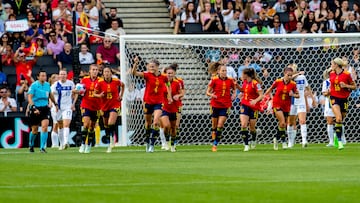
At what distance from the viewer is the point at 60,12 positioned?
37594 millimetres

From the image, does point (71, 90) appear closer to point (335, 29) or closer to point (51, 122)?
point (51, 122)

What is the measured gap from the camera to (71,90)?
33.4 meters

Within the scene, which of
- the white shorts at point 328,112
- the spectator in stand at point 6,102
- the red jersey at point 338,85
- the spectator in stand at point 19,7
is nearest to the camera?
the red jersey at point 338,85

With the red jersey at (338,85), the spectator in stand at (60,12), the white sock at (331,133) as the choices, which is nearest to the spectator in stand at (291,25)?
the spectator in stand at (60,12)

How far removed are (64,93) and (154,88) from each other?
4.73 m

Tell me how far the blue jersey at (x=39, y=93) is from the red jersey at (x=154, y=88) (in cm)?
260

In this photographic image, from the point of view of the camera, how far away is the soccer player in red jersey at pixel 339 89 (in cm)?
2862

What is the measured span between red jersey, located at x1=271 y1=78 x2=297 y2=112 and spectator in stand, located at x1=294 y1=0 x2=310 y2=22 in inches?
365

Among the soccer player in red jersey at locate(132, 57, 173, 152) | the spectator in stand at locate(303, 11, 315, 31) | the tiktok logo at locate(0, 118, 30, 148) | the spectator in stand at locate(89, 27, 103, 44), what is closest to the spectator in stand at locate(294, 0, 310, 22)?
the spectator in stand at locate(303, 11, 315, 31)

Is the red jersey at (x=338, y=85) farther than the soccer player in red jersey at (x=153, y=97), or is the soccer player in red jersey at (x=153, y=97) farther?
the soccer player in red jersey at (x=153, y=97)


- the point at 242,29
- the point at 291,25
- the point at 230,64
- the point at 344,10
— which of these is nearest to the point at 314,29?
the point at 291,25

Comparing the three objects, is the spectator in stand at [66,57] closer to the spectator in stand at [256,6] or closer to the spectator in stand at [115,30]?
the spectator in stand at [115,30]

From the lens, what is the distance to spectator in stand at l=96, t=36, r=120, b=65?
119 ft

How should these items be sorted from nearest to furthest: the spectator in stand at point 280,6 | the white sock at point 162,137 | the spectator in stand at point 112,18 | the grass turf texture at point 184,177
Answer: the grass turf texture at point 184,177 < the white sock at point 162,137 < the spectator in stand at point 112,18 < the spectator in stand at point 280,6
